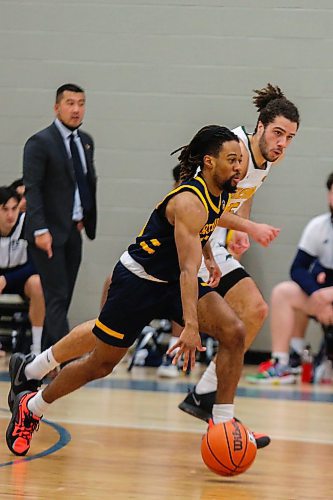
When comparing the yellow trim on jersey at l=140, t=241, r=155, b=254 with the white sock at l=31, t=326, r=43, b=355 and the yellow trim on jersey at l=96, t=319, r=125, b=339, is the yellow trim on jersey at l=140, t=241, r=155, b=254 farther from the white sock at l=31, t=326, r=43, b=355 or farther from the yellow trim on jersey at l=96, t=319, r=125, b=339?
the white sock at l=31, t=326, r=43, b=355

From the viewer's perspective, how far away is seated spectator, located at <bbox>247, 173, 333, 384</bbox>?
9.34 meters

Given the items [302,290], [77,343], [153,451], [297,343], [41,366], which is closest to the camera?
[153,451]

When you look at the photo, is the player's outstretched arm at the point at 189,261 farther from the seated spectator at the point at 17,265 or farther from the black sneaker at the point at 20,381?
the seated spectator at the point at 17,265

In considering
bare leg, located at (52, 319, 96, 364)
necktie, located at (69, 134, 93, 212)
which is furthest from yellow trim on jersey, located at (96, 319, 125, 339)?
necktie, located at (69, 134, 93, 212)

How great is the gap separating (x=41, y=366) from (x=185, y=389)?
2.67 metres

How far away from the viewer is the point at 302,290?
372 inches

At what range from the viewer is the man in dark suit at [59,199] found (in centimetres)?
838

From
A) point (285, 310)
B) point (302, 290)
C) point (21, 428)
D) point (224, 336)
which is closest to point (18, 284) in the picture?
point (285, 310)

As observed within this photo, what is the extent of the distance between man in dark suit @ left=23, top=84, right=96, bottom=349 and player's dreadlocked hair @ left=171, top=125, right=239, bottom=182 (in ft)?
10.3

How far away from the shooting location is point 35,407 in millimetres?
5398

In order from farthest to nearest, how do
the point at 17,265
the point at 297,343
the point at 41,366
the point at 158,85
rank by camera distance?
the point at 158,85 < the point at 17,265 < the point at 297,343 < the point at 41,366

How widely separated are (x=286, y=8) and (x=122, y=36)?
1556 millimetres

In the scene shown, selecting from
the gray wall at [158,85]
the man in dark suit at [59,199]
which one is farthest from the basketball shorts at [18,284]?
the man in dark suit at [59,199]

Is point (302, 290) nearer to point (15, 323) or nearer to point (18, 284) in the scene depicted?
point (18, 284)
